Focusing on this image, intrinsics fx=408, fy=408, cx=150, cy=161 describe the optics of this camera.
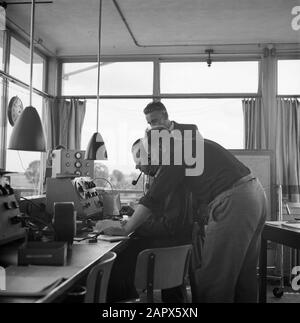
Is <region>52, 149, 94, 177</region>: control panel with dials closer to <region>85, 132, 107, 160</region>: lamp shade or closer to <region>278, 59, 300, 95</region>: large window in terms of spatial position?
<region>85, 132, 107, 160</region>: lamp shade

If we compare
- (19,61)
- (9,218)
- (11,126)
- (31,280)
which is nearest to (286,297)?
(9,218)

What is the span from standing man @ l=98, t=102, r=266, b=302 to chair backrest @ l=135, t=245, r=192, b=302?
378mm

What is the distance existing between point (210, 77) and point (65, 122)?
216 cm

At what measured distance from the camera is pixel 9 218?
2195 mm

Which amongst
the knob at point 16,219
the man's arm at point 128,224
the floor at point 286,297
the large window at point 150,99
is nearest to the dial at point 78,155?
the man's arm at point 128,224

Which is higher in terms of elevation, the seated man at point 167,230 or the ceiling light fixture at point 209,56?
the ceiling light fixture at point 209,56

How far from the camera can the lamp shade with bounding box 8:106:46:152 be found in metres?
2.29

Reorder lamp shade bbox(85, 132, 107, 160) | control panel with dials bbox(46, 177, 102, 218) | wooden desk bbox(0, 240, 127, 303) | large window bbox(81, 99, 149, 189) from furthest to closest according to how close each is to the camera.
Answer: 1. large window bbox(81, 99, 149, 189)
2. lamp shade bbox(85, 132, 107, 160)
3. control panel with dials bbox(46, 177, 102, 218)
4. wooden desk bbox(0, 240, 127, 303)

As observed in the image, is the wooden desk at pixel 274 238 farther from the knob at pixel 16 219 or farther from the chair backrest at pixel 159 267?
the knob at pixel 16 219

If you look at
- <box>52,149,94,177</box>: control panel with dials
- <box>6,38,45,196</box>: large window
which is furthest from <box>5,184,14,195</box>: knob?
<box>6,38,45,196</box>: large window

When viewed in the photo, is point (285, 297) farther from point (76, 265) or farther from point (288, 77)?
point (76, 265)

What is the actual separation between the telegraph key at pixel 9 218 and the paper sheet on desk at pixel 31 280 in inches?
19.1

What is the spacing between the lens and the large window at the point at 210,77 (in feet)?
18.6
